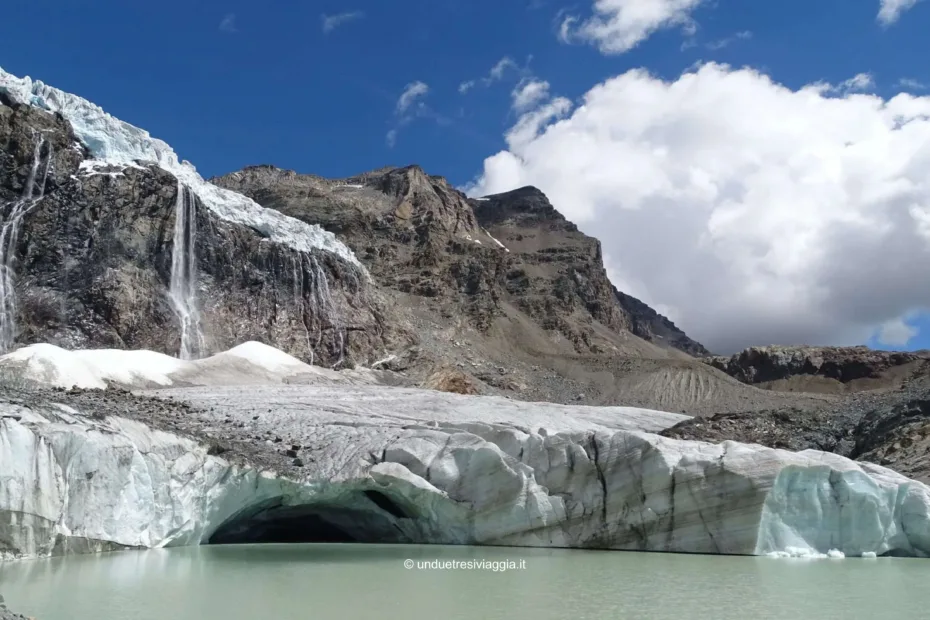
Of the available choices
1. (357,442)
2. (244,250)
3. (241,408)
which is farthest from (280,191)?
(357,442)

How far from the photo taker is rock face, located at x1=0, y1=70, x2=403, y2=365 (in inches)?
1965

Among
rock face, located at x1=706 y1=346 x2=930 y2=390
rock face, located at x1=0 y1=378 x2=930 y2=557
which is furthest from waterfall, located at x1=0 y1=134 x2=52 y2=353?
rock face, located at x1=706 y1=346 x2=930 y2=390

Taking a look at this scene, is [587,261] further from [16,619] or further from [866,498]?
[16,619]

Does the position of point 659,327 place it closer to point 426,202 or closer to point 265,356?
point 426,202

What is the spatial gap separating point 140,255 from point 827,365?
88312mm

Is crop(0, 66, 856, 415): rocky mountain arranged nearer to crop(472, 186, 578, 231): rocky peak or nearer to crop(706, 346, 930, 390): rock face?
crop(706, 346, 930, 390): rock face

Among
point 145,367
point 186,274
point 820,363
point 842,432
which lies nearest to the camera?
point 842,432

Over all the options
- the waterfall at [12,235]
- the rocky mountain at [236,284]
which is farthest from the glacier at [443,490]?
the rocky mountain at [236,284]

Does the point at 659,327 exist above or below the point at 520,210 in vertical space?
below

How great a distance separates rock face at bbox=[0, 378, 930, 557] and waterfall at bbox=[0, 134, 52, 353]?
31.7 m

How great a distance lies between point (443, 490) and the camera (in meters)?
19.0

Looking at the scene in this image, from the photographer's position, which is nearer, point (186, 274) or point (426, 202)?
point (186, 274)

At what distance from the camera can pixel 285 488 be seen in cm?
1877

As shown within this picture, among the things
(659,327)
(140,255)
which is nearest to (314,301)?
(140,255)
